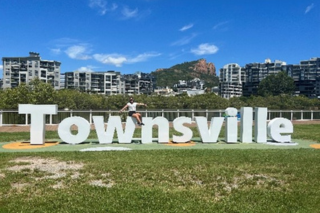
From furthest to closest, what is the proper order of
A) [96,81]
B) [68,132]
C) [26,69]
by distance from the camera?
[96,81], [26,69], [68,132]

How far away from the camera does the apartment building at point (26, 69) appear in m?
131

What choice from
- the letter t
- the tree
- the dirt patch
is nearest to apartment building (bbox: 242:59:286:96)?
the tree

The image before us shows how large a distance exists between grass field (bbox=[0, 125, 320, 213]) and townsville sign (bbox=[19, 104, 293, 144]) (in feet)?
9.32

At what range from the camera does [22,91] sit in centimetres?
3803

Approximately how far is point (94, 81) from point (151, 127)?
15427 centimetres

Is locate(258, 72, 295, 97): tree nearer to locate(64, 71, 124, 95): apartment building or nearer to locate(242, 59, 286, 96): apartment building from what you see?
locate(242, 59, 286, 96): apartment building

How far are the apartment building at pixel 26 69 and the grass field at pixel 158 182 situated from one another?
130m

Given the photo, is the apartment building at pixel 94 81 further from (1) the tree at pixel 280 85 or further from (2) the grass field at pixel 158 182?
(2) the grass field at pixel 158 182

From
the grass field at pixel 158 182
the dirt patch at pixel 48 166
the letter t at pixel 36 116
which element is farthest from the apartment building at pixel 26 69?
the grass field at pixel 158 182

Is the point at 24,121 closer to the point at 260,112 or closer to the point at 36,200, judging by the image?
the point at 260,112

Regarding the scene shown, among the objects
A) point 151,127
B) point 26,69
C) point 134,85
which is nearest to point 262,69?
point 134,85

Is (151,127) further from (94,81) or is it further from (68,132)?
(94,81)

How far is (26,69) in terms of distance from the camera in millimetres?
132125

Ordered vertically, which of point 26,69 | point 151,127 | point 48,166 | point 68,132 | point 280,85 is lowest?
point 48,166
